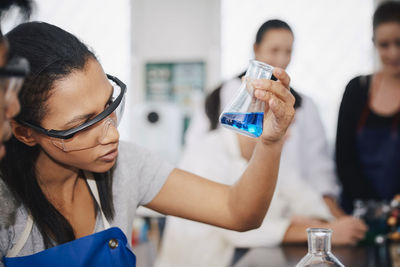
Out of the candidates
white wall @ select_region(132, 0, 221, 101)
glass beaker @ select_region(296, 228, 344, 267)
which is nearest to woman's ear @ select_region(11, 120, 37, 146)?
glass beaker @ select_region(296, 228, 344, 267)

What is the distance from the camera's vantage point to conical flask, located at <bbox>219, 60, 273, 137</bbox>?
33.1 inches

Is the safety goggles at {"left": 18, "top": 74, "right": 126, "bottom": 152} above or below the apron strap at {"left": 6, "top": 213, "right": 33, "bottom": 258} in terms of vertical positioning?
above

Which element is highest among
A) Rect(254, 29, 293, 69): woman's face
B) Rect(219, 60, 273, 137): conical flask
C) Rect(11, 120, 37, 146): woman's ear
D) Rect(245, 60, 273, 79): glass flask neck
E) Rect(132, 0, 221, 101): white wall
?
Rect(132, 0, 221, 101): white wall

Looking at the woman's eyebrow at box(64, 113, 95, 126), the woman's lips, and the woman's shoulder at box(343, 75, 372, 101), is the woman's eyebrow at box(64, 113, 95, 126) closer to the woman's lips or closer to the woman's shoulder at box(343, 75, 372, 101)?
the woman's lips

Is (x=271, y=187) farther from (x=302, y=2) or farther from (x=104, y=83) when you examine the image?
(x=302, y=2)

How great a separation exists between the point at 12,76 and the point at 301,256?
116 cm

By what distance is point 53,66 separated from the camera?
3.01 feet

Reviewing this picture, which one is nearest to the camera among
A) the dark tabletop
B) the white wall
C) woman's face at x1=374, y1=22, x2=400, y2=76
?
the dark tabletop

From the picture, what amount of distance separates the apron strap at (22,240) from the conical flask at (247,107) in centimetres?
49

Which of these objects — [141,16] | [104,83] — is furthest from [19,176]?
[141,16]

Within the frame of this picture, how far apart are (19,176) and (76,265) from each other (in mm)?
252

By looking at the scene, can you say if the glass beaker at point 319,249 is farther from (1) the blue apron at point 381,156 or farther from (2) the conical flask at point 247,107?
(1) the blue apron at point 381,156

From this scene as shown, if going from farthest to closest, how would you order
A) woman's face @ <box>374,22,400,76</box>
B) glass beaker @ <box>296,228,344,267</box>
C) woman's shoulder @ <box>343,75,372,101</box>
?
1. woman's shoulder @ <box>343,75,372,101</box>
2. woman's face @ <box>374,22,400,76</box>
3. glass beaker @ <box>296,228,344,267</box>

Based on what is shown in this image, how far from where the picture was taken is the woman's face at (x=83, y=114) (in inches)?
→ 36.1
